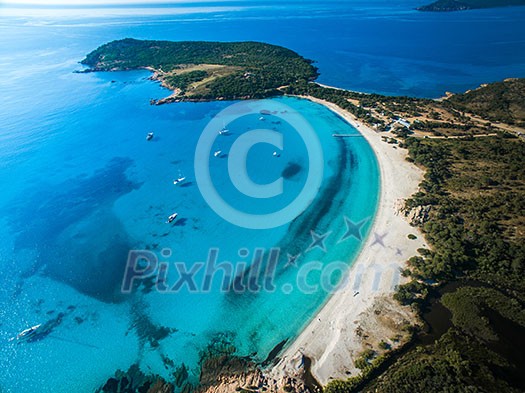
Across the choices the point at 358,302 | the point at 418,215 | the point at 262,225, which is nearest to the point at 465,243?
the point at 418,215

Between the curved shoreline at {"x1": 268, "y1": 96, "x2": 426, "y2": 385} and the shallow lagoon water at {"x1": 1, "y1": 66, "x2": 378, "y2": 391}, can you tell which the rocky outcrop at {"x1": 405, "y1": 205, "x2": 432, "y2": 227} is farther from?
the shallow lagoon water at {"x1": 1, "y1": 66, "x2": 378, "y2": 391}

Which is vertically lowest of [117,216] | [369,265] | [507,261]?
[117,216]

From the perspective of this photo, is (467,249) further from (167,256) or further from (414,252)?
(167,256)

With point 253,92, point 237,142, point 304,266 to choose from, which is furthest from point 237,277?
point 253,92

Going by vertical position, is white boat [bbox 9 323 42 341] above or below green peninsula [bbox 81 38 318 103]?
below

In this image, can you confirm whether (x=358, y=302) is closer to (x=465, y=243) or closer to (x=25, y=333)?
(x=465, y=243)

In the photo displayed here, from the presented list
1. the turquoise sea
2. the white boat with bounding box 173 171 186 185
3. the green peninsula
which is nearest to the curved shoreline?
the turquoise sea
